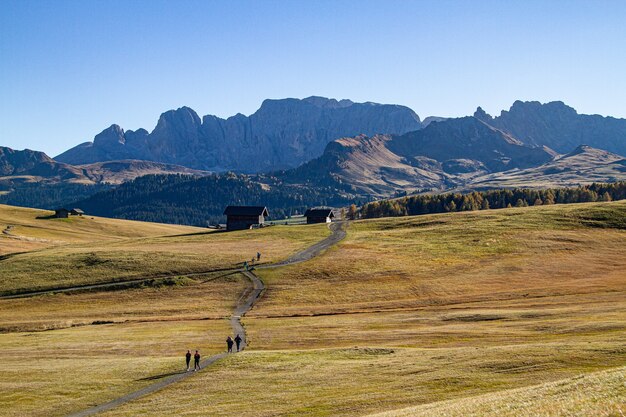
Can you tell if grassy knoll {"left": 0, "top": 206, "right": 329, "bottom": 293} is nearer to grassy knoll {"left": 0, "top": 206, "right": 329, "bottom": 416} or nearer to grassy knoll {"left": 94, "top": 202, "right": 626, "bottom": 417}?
grassy knoll {"left": 0, "top": 206, "right": 329, "bottom": 416}

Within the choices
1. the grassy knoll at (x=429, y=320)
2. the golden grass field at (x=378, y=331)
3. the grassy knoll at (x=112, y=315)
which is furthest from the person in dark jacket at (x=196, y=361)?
the grassy knoll at (x=112, y=315)

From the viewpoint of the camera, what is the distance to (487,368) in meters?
50.4

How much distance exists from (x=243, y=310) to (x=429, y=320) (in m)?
31.4

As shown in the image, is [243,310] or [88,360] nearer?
[88,360]

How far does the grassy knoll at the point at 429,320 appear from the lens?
1882 inches

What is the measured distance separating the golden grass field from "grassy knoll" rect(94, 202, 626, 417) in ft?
0.91

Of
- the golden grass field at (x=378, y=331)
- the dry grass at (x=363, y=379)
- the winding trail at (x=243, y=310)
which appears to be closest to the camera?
the dry grass at (x=363, y=379)

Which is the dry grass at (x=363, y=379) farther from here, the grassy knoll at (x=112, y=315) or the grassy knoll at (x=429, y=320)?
the grassy knoll at (x=112, y=315)

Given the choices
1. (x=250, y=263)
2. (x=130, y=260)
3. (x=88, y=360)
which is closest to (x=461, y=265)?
(x=250, y=263)

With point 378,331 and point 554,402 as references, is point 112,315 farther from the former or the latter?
point 554,402

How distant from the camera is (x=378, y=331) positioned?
7756cm

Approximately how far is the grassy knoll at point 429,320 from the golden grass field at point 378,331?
28 cm

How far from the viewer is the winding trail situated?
50.5m

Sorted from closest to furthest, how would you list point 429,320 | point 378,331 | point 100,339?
1. point 378,331
2. point 100,339
3. point 429,320
